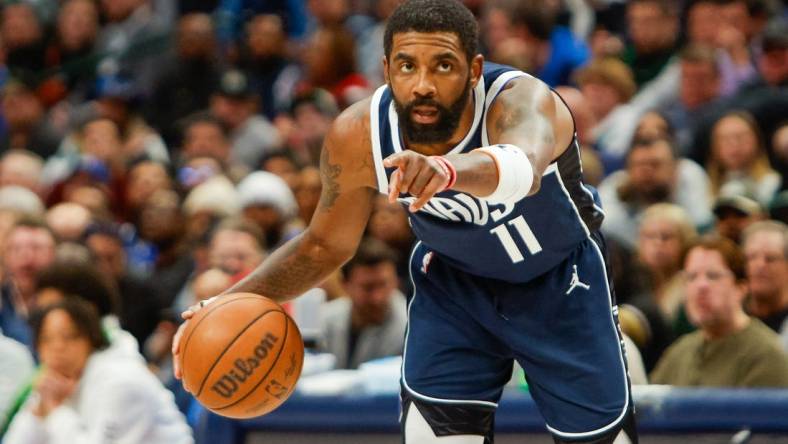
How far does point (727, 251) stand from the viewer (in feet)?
20.7

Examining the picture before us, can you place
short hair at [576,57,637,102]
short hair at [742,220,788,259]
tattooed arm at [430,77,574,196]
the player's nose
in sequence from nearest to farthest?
tattooed arm at [430,77,574,196], the player's nose, short hair at [742,220,788,259], short hair at [576,57,637,102]

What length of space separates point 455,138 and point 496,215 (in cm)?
28

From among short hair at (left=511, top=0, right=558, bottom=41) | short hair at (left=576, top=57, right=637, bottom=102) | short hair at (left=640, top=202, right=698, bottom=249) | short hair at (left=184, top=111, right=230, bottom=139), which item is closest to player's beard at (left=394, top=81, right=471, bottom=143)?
short hair at (left=640, top=202, right=698, bottom=249)

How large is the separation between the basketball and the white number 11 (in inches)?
29.9

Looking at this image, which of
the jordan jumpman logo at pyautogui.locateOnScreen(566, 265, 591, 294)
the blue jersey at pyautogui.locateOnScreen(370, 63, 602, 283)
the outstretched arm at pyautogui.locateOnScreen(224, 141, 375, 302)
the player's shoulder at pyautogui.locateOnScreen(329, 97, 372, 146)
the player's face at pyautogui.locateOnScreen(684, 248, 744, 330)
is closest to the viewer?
the blue jersey at pyautogui.locateOnScreen(370, 63, 602, 283)

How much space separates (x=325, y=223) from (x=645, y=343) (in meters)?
2.49

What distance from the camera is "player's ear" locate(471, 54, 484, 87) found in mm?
4043

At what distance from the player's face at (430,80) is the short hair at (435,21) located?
0.02m

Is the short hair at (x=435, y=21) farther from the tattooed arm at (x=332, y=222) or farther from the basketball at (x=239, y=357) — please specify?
the basketball at (x=239, y=357)

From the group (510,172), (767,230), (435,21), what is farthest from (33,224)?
(510,172)

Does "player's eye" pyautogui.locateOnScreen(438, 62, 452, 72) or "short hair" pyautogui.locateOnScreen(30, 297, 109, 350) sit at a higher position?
"player's eye" pyautogui.locateOnScreen(438, 62, 452, 72)

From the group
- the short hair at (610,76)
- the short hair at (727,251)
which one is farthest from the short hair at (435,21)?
the short hair at (610,76)

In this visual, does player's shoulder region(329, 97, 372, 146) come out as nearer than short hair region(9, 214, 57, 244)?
Yes

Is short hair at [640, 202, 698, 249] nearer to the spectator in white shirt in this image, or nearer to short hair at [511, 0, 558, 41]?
the spectator in white shirt
